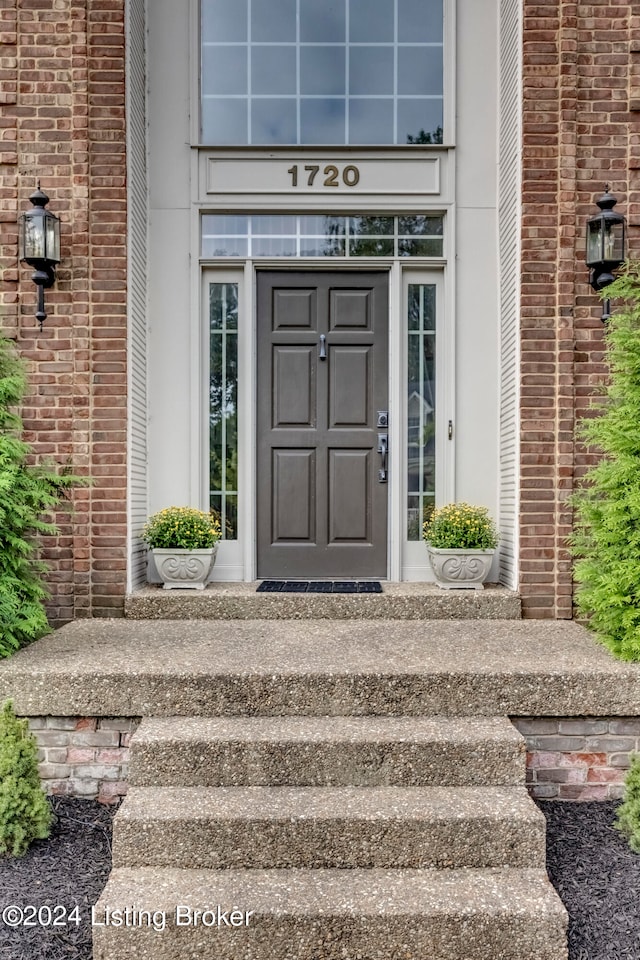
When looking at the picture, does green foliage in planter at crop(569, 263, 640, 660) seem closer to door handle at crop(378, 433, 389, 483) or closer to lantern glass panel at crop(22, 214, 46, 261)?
door handle at crop(378, 433, 389, 483)

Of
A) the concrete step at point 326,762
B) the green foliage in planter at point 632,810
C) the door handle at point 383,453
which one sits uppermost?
the door handle at point 383,453

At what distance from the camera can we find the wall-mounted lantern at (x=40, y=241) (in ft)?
12.0

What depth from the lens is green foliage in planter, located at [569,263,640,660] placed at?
3.06 m

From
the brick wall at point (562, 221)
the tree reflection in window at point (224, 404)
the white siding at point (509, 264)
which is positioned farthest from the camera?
the tree reflection in window at point (224, 404)

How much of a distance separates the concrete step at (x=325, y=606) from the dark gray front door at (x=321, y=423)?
556mm

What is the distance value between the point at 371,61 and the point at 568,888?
472 cm

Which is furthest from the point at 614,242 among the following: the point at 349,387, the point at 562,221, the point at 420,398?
the point at 349,387

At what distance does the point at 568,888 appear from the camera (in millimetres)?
2299

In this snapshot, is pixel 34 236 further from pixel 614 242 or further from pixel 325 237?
pixel 614 242

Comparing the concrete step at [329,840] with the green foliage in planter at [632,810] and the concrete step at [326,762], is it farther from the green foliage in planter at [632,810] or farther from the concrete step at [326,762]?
the green foliage in planter at [632,810]

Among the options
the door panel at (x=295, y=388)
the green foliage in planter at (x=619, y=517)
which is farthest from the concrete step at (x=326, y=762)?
the door panel at (x=295, y=388)

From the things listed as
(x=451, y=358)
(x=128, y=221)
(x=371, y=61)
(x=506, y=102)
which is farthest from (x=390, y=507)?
(x=371, y=61)

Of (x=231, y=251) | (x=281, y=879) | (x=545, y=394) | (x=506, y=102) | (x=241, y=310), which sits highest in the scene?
(x=506, y=102)

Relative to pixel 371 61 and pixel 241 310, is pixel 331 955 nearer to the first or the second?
pixel 241 310
